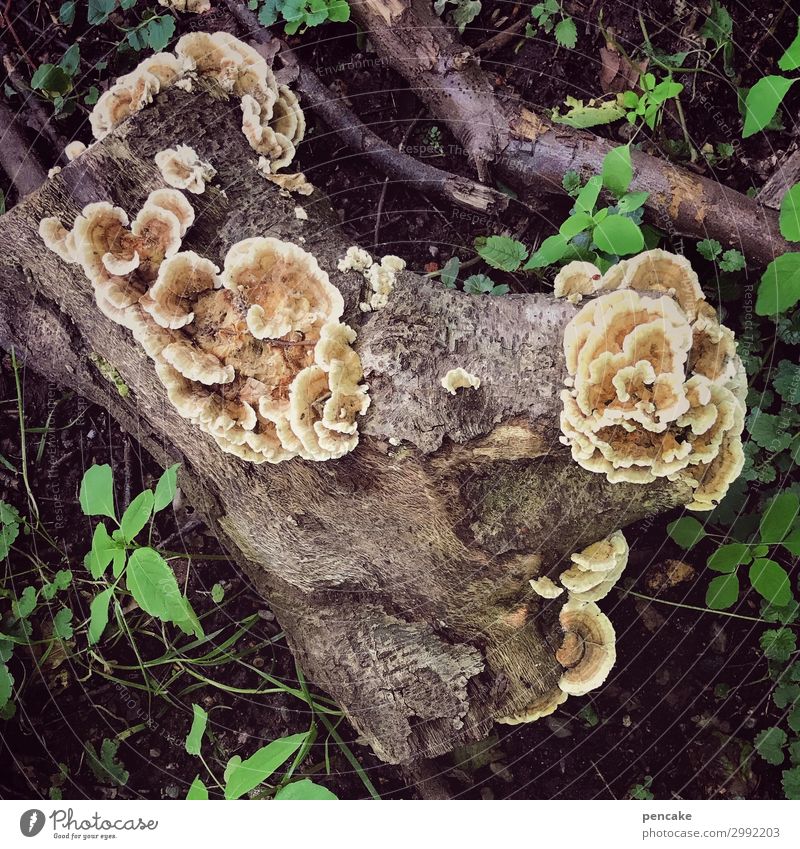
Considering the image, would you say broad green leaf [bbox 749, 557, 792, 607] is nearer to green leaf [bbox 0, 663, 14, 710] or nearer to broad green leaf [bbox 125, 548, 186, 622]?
broad green leaf [bbox 125, 548, 186, 622]

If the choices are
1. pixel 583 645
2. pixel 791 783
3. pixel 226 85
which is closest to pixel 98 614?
pixel 583 645

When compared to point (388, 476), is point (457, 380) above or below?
above

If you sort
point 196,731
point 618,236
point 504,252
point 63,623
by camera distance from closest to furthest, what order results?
point 618,236
point 504,252
point 196,731
point 63,623

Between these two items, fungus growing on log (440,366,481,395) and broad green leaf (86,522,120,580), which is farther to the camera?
broad green leaf (86,522,120,580)

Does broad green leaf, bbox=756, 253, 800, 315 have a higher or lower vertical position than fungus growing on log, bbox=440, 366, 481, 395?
lower

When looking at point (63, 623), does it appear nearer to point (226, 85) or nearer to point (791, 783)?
point (226, 85)
